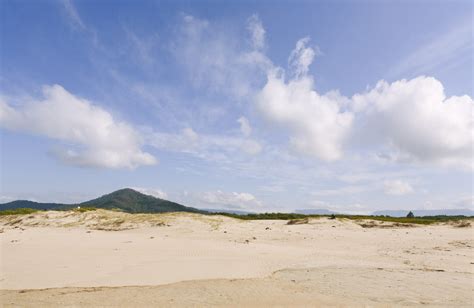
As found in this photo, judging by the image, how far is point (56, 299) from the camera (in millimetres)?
8383

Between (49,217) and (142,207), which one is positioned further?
(142,207)

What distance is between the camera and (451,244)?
19.9 m

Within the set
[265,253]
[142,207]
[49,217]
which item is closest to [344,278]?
[265,253]

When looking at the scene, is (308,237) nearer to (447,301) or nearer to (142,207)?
(447,301)

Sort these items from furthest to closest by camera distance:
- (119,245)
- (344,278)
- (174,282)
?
(119,245)
(344,278)
(174,282)

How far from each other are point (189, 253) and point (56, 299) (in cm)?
720

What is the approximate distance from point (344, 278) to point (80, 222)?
94.5 feet

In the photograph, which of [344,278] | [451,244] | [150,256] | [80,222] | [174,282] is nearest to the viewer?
[174,282]

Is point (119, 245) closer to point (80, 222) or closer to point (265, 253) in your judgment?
point (265, 253)

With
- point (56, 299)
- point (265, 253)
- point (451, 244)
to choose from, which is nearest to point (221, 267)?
point (265, 253)

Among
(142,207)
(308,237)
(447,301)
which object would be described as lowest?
(447,301)

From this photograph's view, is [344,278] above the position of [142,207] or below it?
below

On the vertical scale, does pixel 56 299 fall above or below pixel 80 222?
below

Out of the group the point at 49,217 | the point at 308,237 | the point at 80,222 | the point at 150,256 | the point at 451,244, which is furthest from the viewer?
the point at 49,217
